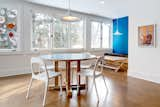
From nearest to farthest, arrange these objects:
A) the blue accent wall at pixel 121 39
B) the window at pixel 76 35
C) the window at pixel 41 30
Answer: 1. the window at pixel 41 30
2. the window at pixel 76 35
3. the blue accent wall at pixel 121 39

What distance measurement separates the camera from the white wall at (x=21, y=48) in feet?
15.7

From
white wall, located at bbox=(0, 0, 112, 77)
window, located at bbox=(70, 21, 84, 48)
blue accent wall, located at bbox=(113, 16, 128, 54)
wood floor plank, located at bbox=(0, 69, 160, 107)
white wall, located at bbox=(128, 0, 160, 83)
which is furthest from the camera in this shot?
blue accent wall, located at bbox=(113, 16, 128, 54)

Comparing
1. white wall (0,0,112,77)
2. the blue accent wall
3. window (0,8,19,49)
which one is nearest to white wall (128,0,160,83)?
the blue accent wall

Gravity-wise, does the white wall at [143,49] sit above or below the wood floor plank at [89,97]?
above

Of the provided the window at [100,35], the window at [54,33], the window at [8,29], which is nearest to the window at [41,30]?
the window at [54,33]

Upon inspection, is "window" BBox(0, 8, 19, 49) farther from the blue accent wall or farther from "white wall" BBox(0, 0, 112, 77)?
the blue accent wall

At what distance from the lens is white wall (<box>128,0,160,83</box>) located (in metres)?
4.16

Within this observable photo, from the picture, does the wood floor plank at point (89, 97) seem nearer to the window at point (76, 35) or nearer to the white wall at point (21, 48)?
the white wall at point (21, 48)

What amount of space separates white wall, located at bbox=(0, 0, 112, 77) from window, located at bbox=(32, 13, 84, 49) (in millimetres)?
278

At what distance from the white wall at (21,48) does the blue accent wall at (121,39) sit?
12.9 ft

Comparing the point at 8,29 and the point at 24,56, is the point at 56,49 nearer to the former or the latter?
the point at 24,56

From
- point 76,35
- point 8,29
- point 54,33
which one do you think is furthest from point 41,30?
point 76,35

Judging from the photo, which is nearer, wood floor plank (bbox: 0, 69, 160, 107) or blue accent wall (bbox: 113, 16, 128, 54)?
wood floor plank (bbox: 0, 69, 160, 107)

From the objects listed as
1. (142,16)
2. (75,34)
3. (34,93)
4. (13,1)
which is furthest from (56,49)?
(142,16)
